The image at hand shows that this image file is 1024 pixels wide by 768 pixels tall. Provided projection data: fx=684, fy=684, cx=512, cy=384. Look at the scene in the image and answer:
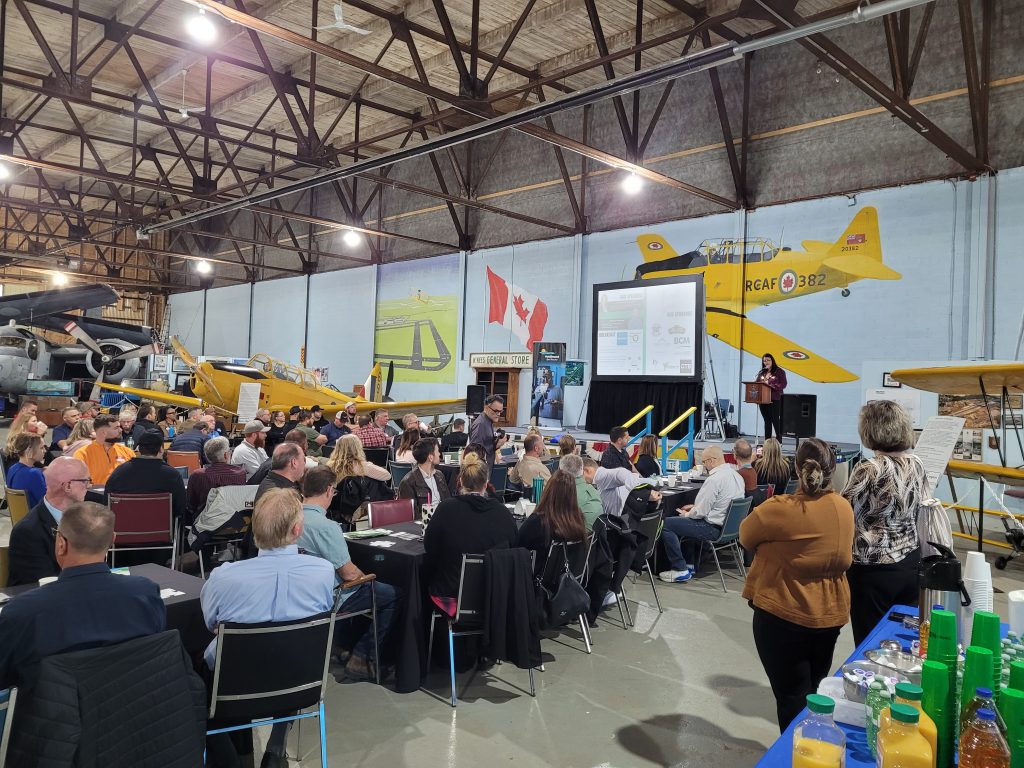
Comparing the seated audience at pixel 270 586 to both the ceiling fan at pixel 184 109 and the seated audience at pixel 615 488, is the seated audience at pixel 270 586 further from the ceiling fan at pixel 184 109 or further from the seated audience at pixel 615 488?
the ceiling fan at pixel 184 109

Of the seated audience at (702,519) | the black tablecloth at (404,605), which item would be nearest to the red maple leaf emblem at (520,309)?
the seated audience at (702,519)

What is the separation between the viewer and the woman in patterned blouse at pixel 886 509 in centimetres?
260

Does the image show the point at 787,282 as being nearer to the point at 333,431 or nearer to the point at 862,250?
the point at 862,250

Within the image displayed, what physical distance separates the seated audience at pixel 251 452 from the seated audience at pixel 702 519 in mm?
3707

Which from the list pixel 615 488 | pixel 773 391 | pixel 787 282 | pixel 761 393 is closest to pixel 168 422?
pixel 615 488

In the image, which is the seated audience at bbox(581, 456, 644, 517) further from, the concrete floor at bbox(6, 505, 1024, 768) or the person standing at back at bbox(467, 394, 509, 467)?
the person standing at back at bbox(467, 394, 509, 467)

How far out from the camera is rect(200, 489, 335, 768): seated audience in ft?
7.93

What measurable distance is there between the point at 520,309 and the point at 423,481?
409 inches

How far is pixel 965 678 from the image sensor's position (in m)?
1.23

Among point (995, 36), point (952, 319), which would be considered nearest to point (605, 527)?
point (952, 319)

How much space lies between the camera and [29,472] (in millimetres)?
4402

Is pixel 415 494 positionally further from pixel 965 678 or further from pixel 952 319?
pixel 952 319

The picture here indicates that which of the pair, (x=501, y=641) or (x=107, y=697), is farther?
(x=501, y=641)

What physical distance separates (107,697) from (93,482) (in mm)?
4327
